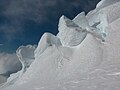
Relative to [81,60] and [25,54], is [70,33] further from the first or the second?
[25,54]

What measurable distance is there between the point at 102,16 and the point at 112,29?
3.25 m

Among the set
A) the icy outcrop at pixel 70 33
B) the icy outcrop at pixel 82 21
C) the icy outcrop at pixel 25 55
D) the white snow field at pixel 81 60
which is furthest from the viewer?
the icy outcrop at pixel 25 55

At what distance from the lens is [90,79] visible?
472 inches

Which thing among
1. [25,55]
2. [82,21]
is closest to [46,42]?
[82,21]

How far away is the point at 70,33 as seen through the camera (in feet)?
61.2

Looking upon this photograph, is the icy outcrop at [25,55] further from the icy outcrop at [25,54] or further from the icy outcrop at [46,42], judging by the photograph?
the icy outcrop at [46,42]

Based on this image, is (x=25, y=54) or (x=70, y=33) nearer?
(x=70, y=33)

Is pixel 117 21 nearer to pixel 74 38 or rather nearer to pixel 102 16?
pixel 102 16

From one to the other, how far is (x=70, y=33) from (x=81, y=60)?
4.20 metres

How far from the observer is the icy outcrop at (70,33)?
18258 millimetres

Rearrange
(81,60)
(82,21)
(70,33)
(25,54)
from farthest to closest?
(25,54) → (82,21) → (70,33) → (81,60)

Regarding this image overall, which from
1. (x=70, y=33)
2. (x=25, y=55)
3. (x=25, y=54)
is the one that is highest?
(x=25, y=54)

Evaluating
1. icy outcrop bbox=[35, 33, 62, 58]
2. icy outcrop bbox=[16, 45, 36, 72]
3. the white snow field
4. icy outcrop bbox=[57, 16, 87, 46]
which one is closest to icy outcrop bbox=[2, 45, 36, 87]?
icy outcrop bbox=[16, 45, 36, 72]

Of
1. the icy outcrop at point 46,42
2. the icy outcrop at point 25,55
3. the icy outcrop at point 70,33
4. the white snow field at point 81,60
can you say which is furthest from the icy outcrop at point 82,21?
the icy outcrop at point 25,55
